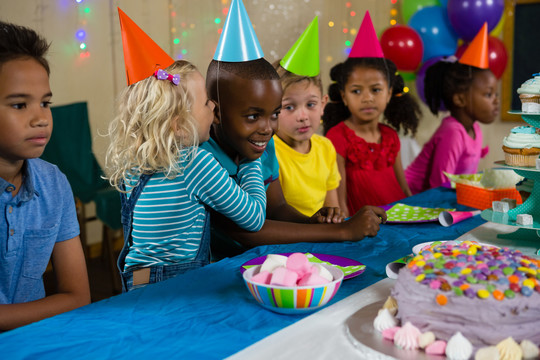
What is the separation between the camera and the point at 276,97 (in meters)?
1.23

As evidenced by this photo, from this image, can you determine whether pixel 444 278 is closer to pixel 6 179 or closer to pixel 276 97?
pixel 276 97

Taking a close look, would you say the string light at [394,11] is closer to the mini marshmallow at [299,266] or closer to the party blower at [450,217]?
the party blower at [450,217]

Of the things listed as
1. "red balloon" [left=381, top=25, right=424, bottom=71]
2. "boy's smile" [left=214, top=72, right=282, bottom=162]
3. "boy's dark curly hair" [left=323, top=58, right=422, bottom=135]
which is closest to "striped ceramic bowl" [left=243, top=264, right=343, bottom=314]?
"boy's smile" [left=214, top=72, right=282, bottom=162]

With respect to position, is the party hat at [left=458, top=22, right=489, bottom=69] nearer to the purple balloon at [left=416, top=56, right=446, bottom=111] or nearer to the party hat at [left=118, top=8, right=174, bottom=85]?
the purple balloon at [left=416, top=56, right=446, bottom=111]

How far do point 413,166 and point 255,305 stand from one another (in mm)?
2003

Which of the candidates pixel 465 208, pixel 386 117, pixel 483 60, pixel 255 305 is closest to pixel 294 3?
pixel 386 117

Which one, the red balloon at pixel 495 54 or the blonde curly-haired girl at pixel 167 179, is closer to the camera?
the blonde curly-haired girl at pixel 167 179

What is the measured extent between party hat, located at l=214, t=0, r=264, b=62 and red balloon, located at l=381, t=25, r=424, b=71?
2.04 metres

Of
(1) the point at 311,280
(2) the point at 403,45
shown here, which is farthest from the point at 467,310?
(2) the point at 403,45

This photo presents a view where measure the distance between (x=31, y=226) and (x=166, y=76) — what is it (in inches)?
16.4

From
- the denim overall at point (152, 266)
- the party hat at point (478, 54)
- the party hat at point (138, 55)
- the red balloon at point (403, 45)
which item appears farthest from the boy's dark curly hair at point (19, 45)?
the red balloon at point (403, 45)

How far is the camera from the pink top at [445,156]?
8.23 feet

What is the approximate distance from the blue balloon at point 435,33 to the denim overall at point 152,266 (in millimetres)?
2417

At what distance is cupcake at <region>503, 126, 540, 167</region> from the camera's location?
1.16m
